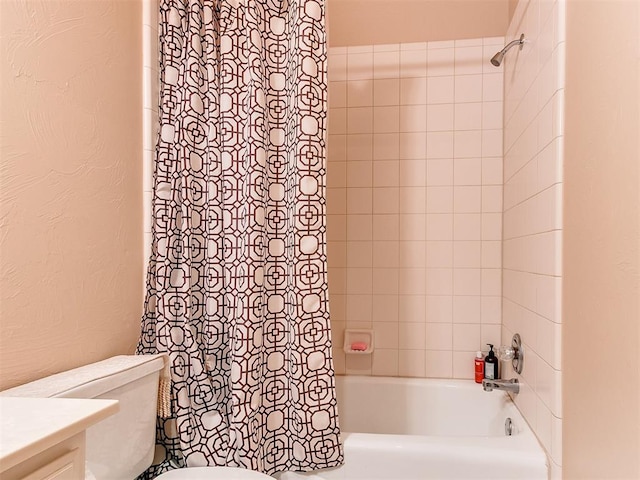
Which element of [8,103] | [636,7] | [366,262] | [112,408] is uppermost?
[636,7]

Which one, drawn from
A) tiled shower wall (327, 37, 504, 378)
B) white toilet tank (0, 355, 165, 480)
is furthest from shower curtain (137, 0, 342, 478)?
tiled shower wall (327, 37, 504, 378)

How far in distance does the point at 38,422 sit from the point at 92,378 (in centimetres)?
52

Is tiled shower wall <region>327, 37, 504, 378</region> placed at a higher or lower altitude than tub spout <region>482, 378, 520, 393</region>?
higher

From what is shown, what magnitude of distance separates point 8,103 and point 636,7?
1317 mm

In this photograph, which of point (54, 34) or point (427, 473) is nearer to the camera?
point (54, 34)

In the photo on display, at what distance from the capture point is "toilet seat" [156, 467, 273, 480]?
1.37m

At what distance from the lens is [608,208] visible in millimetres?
1062

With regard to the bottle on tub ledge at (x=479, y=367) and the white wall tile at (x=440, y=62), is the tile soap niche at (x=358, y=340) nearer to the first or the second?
the bottle on tub ledge at (x=479, y=367)

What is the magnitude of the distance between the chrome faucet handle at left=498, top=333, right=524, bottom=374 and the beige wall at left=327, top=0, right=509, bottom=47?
1.45 meters

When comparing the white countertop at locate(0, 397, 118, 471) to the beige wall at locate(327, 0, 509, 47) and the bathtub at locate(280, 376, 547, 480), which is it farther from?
the beige wall at locate(327, 0, 509, 47)

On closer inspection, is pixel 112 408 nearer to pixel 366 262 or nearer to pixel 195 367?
pixel 195 367

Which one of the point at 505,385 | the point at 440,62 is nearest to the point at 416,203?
the point at 440,62

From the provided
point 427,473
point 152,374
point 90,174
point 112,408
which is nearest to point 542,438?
point 427,473

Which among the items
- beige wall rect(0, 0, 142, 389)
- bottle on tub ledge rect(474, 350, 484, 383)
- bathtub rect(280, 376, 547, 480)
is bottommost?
bathtub rect(280, 376, 547, 480)
